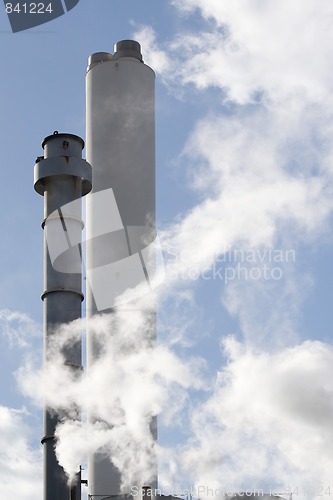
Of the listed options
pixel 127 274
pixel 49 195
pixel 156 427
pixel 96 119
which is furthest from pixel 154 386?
pixel 96 119

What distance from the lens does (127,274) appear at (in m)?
39.5

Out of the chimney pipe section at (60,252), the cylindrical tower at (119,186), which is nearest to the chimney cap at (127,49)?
the cylindrical tower at (119,186)

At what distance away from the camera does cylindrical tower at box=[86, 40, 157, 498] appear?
39.5m

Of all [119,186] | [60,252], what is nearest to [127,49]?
[119,186]

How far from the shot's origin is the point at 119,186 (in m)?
40.6

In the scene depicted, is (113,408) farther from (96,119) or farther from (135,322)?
(96,119)

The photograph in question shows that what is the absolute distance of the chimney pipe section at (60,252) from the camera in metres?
33.1

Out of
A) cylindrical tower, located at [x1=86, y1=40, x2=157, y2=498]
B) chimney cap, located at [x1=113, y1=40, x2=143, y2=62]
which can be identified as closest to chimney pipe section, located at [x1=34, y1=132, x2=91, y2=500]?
cylindrical tower, located at [x1=86, y1=40, x2=157, y2=498]

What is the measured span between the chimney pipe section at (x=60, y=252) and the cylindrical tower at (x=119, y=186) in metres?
3.95

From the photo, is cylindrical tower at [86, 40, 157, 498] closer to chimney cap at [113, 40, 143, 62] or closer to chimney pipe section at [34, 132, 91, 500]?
chimney cap at [113, 40, 143, 62]

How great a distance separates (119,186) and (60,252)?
6431mm

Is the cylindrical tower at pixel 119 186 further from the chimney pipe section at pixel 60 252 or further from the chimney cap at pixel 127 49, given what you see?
the chimney pipe section at pixel 60 252

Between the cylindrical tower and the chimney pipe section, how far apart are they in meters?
3.95

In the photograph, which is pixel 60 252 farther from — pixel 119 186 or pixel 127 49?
pixel 127 49
